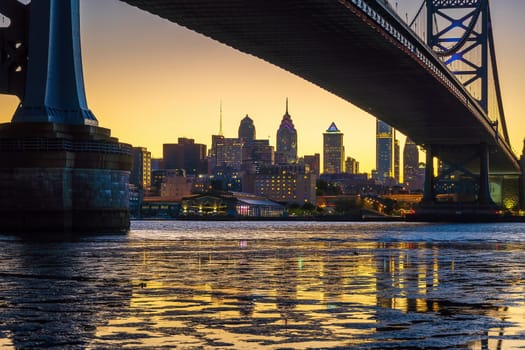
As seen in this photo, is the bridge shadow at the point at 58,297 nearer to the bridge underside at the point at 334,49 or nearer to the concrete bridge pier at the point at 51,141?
the concrete bridge pier at the point at 51,141

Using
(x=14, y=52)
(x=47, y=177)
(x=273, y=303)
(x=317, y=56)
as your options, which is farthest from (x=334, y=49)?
(x=273, y=303)

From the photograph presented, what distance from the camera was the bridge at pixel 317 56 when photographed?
47375mm

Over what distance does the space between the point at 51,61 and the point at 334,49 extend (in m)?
23.2

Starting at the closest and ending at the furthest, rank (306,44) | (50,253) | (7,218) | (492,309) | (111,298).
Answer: (492,309) < (111,298) < (50,253) < (7,218) < (306,44)

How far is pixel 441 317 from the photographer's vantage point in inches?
507

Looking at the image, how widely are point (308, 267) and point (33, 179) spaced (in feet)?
88.5

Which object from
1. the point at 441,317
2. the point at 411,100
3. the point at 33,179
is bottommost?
the point at 441,317

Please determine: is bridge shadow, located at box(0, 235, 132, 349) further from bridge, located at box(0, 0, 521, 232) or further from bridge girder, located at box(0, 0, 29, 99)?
bridge girder, located at box(0, 0, 29, 99)

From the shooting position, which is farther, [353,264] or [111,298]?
[353,264]

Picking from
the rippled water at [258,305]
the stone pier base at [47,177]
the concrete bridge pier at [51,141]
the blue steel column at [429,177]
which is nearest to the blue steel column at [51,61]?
the concrete bridge pier at [51,141]

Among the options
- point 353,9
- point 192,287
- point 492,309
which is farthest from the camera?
point 353,9

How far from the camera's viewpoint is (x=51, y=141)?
157ft

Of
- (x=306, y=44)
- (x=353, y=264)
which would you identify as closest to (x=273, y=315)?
(x=353, y=264)

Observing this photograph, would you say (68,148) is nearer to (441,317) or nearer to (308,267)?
(308,267)
